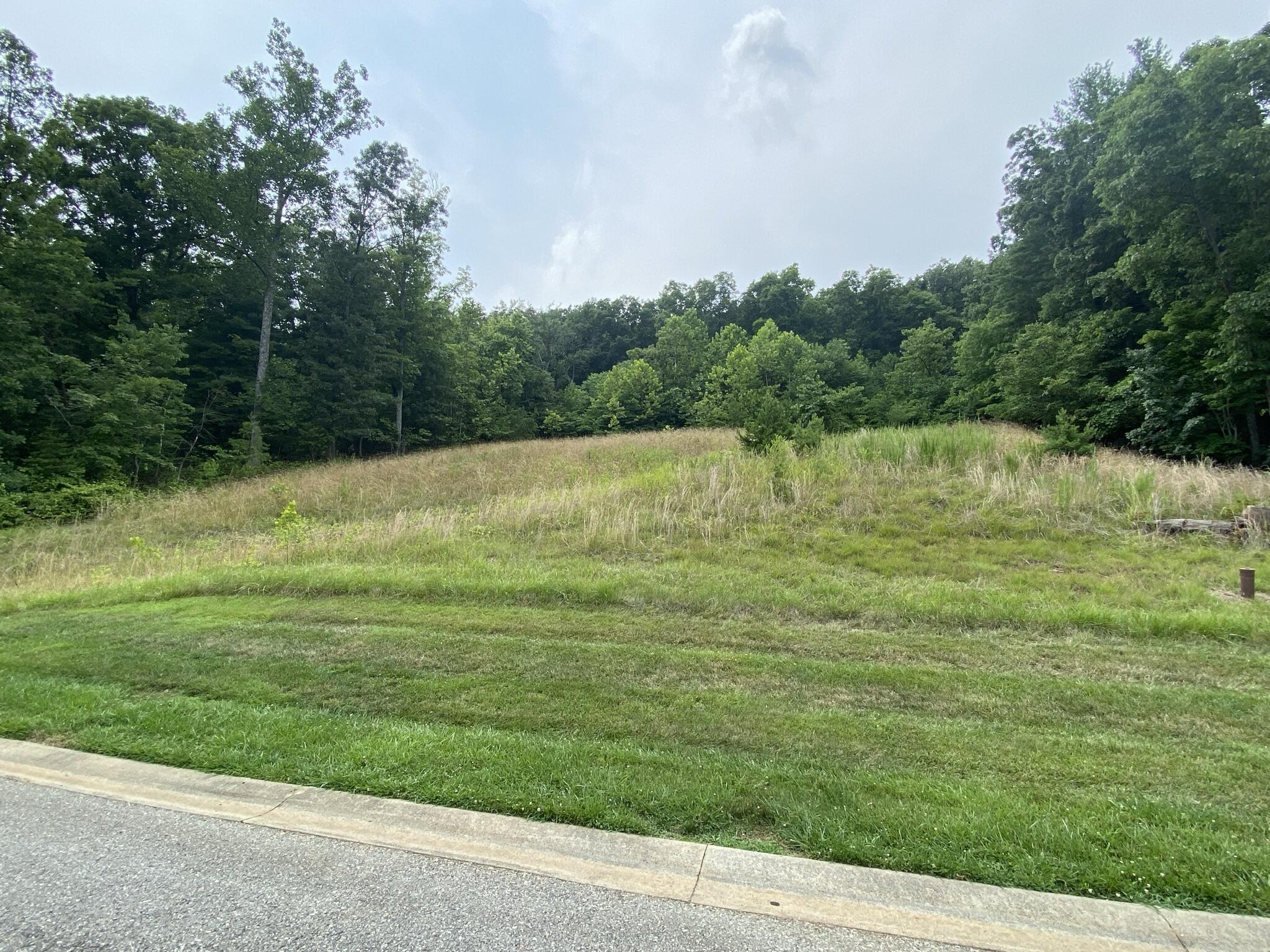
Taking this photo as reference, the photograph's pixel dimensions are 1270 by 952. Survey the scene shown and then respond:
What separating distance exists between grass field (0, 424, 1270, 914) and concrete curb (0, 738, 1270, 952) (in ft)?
0.35

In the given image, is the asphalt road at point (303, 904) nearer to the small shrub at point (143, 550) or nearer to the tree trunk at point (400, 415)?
the small shrub at point (143, 550)

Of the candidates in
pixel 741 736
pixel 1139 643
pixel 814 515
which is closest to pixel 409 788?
pixel 741 736

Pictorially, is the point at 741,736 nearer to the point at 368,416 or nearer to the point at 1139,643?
the point at 1139,643

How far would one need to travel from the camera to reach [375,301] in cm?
2902

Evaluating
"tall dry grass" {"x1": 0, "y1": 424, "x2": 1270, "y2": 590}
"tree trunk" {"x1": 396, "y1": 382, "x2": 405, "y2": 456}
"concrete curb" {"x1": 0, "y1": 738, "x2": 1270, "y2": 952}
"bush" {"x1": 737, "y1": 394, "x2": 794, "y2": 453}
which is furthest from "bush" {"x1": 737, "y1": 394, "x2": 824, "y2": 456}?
"tree trunk" {"x1": 396, "y1": 382, "x2": 405, "y2": 456}

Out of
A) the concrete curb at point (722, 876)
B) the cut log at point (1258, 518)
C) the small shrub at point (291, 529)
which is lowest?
the concrete curb at point (722, 876)

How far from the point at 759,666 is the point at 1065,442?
1094cm

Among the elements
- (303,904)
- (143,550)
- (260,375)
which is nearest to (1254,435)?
(303,904)

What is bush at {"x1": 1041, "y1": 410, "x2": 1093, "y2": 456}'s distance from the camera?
11.6m

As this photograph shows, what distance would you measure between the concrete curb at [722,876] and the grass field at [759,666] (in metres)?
0.11

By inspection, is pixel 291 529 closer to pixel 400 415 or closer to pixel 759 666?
pixel 759 666

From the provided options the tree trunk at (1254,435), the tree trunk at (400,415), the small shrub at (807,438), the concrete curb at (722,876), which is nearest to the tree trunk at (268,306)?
the tree trunk at (400,415)

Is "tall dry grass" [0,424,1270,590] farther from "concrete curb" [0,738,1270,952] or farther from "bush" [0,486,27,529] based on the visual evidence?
"concrete curb" [0,738,1270,952]

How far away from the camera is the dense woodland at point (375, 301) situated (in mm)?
16125
